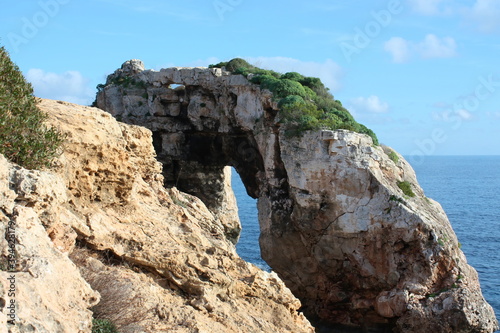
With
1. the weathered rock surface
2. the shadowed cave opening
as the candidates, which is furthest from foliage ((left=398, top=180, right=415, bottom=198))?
the weathered rock surface

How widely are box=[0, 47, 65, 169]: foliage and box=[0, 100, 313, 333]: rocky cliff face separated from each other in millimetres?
529

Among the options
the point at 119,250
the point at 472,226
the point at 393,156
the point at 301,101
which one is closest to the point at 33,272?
the point at 119,250

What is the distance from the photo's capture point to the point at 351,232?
83.0 ft

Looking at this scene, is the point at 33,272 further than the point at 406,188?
No

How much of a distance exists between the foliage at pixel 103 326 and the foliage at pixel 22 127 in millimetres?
2950

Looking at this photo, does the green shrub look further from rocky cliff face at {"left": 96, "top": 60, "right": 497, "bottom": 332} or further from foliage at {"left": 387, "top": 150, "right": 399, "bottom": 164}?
foliage at {"left": 387, "top": 150, "right": 399, "bottom": 164}

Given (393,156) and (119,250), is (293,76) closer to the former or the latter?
(393,156)

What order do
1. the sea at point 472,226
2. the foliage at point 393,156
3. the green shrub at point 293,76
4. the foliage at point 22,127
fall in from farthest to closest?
the sea at point 472,226
the green shrub at point 293,76
the foliage at point 393,156
the foliage at point 22,127

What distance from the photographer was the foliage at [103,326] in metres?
8.28

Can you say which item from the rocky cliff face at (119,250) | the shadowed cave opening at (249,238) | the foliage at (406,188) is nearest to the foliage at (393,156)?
the foliage at (406,188)

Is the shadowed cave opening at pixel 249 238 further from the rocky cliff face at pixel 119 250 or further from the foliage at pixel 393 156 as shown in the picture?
the rocky cliff face at pixel 119 250

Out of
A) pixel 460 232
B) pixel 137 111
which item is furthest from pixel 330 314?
pixel 460 232

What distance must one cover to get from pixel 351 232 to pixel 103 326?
18.0 m

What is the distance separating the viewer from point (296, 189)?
26.6 metres
